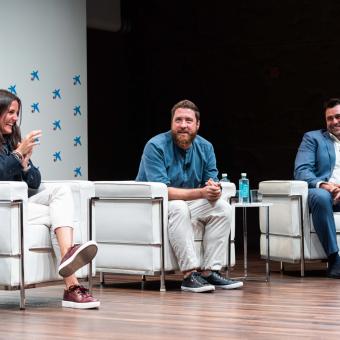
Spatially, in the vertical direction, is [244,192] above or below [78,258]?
above

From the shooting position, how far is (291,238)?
21.6 ft

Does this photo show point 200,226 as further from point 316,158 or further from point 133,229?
point 316,158

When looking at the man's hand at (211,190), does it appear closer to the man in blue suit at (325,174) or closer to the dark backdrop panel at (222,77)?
the man in blue suit at (325,174)

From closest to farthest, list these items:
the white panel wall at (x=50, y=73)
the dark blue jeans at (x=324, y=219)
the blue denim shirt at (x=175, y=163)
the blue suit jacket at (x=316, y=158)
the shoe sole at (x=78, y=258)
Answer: the shoe sole at (x=78, y=258) < the blue denim shirt at (x=175, y=163) < the dark blue jeans at (x=324, y=219) < the blue suit jacket at (x=316, y=158) < the white panel wall at (x=50, y=73)

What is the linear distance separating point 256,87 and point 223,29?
73 cm

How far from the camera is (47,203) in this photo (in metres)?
4.93

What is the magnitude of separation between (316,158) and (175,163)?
142 cm

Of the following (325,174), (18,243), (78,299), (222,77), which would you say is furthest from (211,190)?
(222,77)

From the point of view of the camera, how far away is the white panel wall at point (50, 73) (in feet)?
25.8

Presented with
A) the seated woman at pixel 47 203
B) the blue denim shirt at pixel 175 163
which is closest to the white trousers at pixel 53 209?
the seated woman at pixel 47 203

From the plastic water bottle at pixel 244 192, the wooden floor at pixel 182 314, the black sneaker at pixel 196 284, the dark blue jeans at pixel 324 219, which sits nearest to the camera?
the wooden floor at pixel 182 314

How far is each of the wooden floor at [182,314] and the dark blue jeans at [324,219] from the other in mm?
489

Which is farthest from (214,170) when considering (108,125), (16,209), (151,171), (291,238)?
(108,125)

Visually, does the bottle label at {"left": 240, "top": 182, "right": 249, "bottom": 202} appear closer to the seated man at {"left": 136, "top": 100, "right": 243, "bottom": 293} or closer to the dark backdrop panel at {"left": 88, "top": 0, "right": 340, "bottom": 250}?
the seated man at {"left": 136, "top": 100, "right": 243, "bottom": 293}
